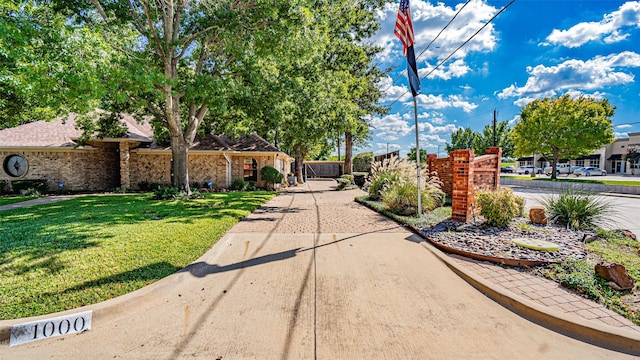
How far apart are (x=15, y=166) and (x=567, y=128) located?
1387 inches

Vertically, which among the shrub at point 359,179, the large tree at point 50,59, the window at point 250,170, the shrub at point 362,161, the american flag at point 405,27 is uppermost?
the american flag at point 405,27

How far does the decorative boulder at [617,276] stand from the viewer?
3.32 meters

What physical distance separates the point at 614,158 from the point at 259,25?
165 ft

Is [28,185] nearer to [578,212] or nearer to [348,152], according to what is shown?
[348,152]

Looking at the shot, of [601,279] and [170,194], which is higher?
[170,194]

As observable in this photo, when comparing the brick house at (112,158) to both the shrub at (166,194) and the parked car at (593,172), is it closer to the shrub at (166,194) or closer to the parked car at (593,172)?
the shrub at (166,194)

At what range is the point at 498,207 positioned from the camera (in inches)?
231

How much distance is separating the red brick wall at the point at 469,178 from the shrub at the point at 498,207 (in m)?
0.39

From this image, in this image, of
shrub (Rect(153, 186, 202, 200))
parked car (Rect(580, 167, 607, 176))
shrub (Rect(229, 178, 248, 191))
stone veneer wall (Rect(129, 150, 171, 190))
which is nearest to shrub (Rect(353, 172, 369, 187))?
shrub (Rect(229, 178, 248, 191))

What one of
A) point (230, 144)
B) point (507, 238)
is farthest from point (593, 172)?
point (230, 144)

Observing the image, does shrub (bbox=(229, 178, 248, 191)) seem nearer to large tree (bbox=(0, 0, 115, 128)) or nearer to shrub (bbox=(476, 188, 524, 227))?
large tree (bbox=(0, 0, 115, 128))

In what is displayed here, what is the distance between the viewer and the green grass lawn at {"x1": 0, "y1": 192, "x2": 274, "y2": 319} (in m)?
3.23

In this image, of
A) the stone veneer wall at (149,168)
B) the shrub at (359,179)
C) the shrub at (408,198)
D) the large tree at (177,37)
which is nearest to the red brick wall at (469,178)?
the shrub at (408,198)

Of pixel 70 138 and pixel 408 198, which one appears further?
pixel 70 138
